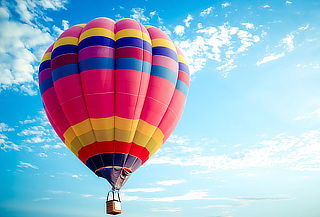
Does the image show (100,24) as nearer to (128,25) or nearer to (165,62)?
(128,25)

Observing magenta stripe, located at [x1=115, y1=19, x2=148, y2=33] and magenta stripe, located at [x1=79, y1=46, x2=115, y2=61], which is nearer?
magenta stripe, located at [x1=79, y1=46, x2=115, y2=61]

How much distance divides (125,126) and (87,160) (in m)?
2.09

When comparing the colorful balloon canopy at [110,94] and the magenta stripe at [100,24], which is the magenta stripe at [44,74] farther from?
the magenta stripe at [100,24]

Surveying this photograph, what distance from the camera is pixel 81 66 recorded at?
10.2m

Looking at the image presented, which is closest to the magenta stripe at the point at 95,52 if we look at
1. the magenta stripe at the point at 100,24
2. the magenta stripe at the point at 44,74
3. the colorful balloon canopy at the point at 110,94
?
the colorful balloon canopy at the point at 110,94

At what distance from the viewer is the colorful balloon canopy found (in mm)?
9891

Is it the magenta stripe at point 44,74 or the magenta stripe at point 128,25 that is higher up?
the magenta stripe at point 128,25

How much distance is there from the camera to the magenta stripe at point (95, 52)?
33.5 feet

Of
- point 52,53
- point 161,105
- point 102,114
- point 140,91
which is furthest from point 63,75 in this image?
point 161,105

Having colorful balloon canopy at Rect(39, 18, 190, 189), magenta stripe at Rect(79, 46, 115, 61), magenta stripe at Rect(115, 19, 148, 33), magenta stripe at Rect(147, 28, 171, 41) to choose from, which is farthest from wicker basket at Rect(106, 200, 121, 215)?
magenta stripe at Rect(147, 28, 171, 41)

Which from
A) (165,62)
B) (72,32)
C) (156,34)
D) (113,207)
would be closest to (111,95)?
(165,62)

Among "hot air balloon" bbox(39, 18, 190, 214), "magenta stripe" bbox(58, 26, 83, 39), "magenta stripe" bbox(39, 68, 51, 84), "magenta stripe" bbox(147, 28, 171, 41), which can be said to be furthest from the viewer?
"magenta stripe" bbox(147, 28, 171, 41)

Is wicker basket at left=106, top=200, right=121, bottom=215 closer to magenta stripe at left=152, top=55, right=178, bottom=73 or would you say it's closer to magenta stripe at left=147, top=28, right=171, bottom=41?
magenta stripe at left=152, top=55, right=178, bottom=73

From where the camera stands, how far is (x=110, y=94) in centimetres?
993
